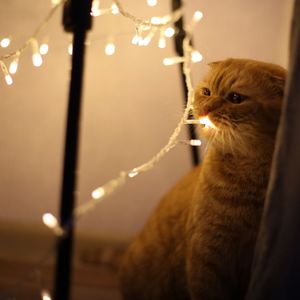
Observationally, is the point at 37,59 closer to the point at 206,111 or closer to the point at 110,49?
the point at 110,49

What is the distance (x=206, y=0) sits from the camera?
1428 mm

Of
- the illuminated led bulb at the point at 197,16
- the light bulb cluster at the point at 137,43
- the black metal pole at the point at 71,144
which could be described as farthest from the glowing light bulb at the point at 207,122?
the illuminated led bulb at the point at 197,16

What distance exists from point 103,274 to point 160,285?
0.37m

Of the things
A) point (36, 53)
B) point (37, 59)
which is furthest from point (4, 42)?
point (36, 53)

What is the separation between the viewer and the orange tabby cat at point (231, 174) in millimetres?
896

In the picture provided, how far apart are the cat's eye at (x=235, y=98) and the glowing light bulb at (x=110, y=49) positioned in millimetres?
639

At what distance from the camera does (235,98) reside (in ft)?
3.00

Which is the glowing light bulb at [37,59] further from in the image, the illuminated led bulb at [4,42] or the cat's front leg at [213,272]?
the cat's front leg at [213,272]

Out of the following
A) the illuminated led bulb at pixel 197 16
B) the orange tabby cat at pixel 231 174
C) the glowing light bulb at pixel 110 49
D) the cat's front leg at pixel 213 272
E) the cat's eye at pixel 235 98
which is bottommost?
the cat's front leg at pixel 213 272

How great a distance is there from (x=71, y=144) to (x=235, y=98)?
401mm

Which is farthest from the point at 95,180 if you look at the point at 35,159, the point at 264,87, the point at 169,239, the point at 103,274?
the point at 264,87

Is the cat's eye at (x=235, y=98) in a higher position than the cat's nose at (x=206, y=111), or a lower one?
higher

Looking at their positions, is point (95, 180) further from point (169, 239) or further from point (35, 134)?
point (169, 239)

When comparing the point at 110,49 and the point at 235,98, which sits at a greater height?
the point at 110,49
